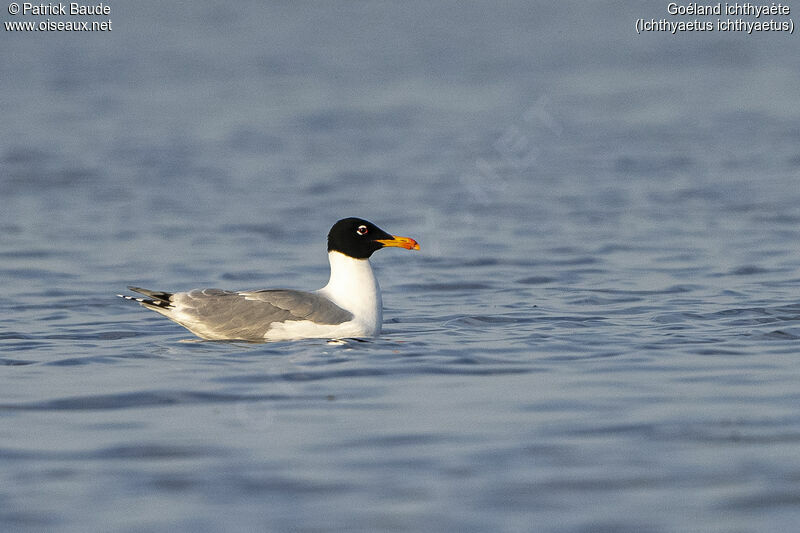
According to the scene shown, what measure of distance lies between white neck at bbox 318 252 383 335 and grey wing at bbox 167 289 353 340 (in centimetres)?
16

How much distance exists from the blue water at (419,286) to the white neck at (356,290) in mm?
437

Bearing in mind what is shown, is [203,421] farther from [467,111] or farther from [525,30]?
[525,30]

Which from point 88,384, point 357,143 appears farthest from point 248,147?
point 88,384

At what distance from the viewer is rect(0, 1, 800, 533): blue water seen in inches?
291

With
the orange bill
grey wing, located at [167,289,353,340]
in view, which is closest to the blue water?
grey wing, located at [167,289,353,340]

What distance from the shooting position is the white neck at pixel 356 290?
1216cm

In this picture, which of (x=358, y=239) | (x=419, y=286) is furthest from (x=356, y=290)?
(x=419, y=286)

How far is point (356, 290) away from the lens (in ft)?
40.4

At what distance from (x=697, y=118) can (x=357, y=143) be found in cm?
781

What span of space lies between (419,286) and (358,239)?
3.02 m

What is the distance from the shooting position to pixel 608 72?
117 ft

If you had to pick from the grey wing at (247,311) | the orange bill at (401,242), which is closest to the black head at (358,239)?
the orange bill at (401,242)

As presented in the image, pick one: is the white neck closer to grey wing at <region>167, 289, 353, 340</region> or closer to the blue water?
grey wing at <region>167, 289, 353, 340</region>

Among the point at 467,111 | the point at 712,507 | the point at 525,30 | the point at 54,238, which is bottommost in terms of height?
the point at 712,507
